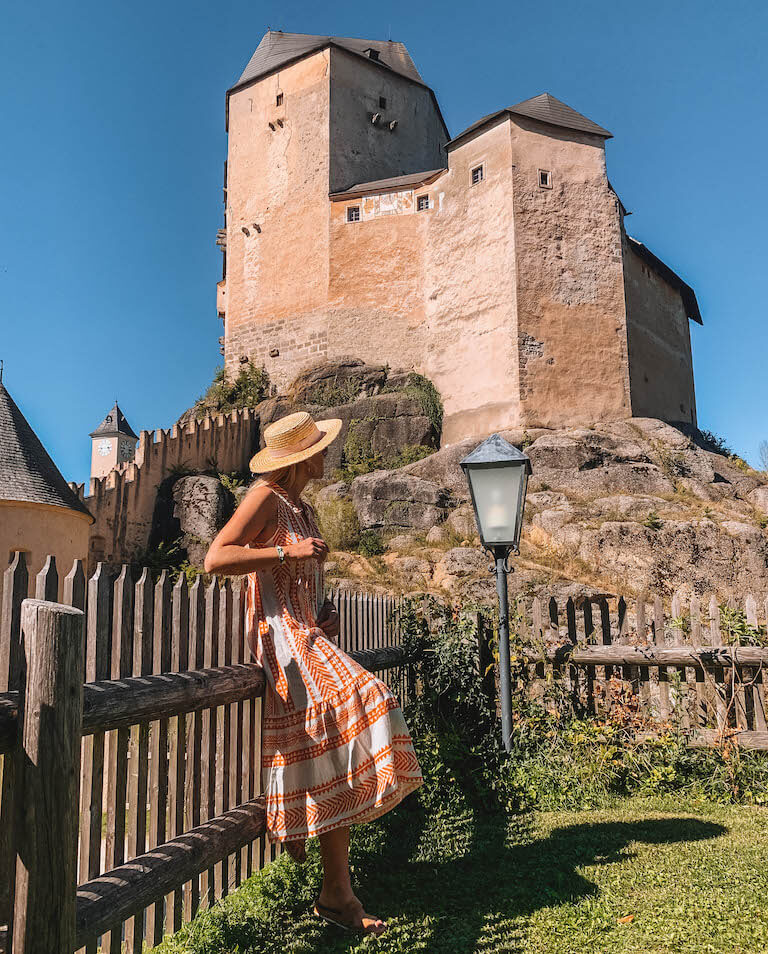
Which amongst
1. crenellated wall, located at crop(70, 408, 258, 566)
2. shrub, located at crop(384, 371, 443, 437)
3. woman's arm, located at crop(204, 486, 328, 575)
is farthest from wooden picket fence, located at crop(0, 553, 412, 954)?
shrub, located at crop(384, 371, 443, 437)

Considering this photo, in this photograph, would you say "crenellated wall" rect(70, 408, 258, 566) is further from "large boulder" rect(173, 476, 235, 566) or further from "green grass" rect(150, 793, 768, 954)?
"green grass" rect(150, 793, 768, 954)

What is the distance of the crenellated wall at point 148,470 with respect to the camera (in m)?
21.2

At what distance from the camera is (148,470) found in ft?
74.1

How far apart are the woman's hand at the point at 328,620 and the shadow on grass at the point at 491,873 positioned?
1.23 metres

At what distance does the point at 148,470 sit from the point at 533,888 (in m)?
20.4

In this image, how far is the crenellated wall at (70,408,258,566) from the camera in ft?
69.4

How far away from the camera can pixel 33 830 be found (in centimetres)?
188

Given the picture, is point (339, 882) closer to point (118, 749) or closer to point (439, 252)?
point (118, 749)

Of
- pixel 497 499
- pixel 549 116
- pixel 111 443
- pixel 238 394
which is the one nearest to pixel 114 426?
pixel 111 443

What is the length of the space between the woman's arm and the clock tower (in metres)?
55.4

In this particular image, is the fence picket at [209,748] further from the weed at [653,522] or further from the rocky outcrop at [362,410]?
the rocky outcrop at [362,410]

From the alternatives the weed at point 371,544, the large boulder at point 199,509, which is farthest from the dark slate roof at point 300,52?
the weed at point 371,544

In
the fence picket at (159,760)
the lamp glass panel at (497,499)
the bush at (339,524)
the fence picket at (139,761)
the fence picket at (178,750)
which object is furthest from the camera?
the bush at (339,524)

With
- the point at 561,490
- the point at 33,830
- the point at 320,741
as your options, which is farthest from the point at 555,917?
the point at 561,490
